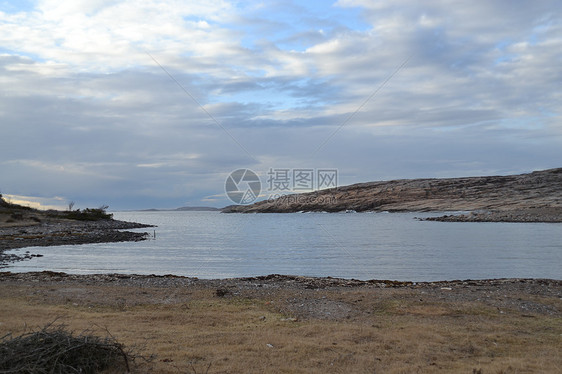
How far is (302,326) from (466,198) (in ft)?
495

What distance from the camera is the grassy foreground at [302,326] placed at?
7.61m

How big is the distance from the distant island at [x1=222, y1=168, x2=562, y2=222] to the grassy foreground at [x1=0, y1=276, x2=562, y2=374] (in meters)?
83.6

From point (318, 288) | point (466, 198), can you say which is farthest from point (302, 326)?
point (466, 198)

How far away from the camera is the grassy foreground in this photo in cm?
761

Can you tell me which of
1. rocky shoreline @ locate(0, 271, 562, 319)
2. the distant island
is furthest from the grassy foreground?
the distant island

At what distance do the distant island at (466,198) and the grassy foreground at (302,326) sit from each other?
8364 cm

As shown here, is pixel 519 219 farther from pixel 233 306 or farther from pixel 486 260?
pixel 233 306

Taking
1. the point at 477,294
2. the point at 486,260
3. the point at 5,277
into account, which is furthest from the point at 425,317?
the point at 486,260

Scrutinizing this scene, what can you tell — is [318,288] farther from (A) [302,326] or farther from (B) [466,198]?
(B) [466,198]

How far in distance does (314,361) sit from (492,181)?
584ft

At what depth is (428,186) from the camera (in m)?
176

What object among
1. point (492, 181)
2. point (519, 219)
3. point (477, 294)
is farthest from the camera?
point (492, 181)

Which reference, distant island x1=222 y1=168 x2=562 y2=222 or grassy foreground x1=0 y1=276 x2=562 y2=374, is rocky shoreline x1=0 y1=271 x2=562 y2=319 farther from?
distant island x1=222 y1=168 x2=562 y2=222

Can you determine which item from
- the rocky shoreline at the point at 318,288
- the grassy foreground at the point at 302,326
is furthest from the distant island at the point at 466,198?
the grassy foreground at the point at 302,326
